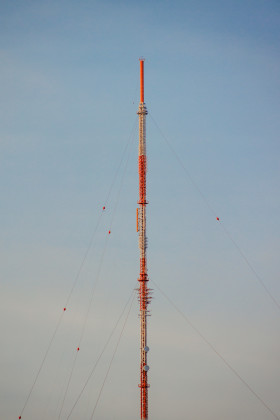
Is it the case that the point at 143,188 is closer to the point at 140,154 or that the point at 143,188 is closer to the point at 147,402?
the point at 140,154

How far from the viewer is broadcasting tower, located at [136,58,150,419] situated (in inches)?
2940

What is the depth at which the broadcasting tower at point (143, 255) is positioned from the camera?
74.7 metres

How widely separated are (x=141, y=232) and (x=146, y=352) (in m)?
11.9

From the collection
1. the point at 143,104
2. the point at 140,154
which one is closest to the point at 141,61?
the point at 143,104

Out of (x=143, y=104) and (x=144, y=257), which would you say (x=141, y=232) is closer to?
(x=144, y=257)

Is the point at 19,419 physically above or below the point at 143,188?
below

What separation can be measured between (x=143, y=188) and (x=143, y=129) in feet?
19.8

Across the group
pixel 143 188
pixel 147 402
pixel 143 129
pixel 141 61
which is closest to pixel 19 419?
pixel 147 402

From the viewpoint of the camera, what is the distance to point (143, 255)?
77.6 meters

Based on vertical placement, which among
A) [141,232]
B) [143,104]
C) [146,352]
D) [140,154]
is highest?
[143,104]

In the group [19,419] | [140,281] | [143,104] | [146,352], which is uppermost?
[143,104]

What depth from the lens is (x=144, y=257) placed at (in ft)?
254

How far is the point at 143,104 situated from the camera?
263ft

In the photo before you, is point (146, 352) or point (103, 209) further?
point (103, 209)
